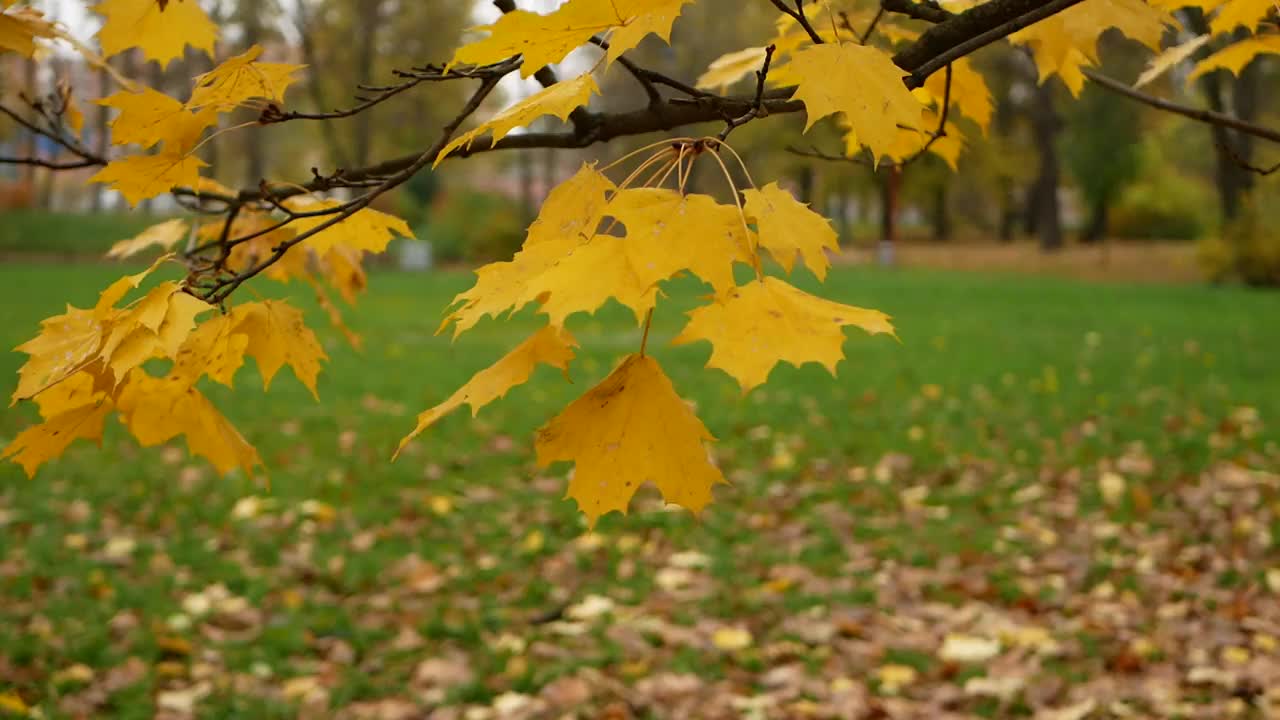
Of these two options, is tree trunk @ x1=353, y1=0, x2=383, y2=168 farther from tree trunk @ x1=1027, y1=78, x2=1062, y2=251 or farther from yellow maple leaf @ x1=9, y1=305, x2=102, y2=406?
yellow maple leaf @ x1=9, y1=305, x2=102, y2=406

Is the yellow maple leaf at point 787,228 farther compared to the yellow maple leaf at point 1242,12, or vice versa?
the yellow maple leaf at point 1242,12

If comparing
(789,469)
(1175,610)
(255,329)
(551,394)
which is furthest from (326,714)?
(551,394)

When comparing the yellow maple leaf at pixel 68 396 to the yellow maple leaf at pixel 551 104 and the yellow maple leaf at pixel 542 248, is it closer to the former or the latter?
the yellow maple leaf at pixel 542 248

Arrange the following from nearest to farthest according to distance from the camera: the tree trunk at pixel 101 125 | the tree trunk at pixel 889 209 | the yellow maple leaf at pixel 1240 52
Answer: the yellow maple leaf at pixel 1240 52, the tree trunk at pixel 101 125, the tree trunk at pixel 889 209

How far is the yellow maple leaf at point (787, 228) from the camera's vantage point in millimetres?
1145

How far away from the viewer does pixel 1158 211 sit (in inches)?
1441

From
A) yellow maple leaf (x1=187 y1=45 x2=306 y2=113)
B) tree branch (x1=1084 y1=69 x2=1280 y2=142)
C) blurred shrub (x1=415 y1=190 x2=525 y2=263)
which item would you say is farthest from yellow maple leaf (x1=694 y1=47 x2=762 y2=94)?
blurred shrub (x1=415 y1=190 x2=525 y2=263)

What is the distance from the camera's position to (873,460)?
20.3 feet

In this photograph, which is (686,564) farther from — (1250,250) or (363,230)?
(1250,250)

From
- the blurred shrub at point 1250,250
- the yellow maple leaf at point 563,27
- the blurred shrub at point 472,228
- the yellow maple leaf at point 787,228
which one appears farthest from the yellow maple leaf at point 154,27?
the blurred shrub at point 472,228

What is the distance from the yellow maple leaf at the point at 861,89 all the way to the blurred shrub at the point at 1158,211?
38513 millimetres

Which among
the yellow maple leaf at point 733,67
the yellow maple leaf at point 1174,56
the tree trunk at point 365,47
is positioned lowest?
the yellow maple leaf at point 1174,56

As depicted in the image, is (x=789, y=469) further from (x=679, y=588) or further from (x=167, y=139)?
(x=167, y=139)

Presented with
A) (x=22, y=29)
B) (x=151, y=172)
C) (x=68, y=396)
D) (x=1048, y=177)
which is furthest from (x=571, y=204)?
(x=1048, y=177)
